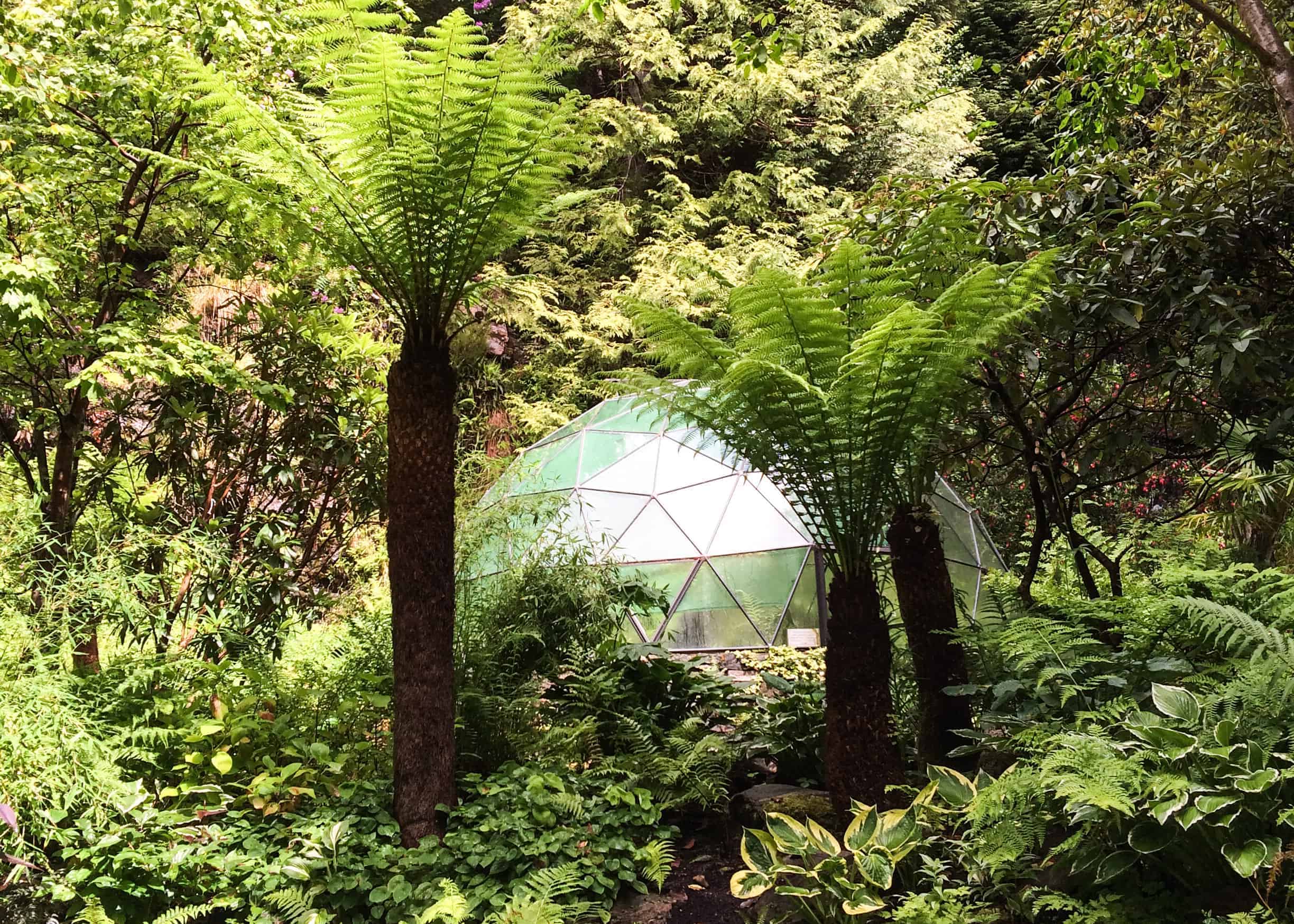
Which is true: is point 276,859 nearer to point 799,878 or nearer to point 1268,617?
point 799,878

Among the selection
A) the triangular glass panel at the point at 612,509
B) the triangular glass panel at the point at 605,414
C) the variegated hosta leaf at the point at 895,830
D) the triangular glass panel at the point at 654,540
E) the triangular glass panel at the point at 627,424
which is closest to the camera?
the variegated hosta leaf at the point at 895,830

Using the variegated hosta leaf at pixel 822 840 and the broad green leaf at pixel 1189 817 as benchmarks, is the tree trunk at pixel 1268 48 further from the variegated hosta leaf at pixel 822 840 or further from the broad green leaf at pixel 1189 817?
the variegated hosta leaf at pixel 822 840

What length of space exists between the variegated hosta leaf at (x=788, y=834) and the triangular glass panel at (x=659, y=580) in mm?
3454

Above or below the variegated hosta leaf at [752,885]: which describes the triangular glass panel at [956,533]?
above

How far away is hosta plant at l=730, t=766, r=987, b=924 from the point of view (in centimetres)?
201

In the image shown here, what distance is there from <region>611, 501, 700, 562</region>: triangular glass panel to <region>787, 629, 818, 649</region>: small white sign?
0.90m

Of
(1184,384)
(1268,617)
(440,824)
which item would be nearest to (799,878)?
(440,824)

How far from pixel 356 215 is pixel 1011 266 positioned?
6.57 feet

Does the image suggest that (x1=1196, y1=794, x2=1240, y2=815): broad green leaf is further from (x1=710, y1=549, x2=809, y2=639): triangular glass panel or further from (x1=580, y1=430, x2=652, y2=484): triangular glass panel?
(x1=580, y1=430, x2=652, y2=484): triangular glass panel

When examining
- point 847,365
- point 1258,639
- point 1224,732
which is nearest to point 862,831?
point 1224,732

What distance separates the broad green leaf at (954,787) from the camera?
219 cm

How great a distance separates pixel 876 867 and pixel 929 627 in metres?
1.05

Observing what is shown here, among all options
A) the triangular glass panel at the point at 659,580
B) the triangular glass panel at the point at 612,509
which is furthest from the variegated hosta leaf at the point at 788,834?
the triangular glass panel at the point at 612,509

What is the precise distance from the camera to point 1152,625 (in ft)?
8.30
